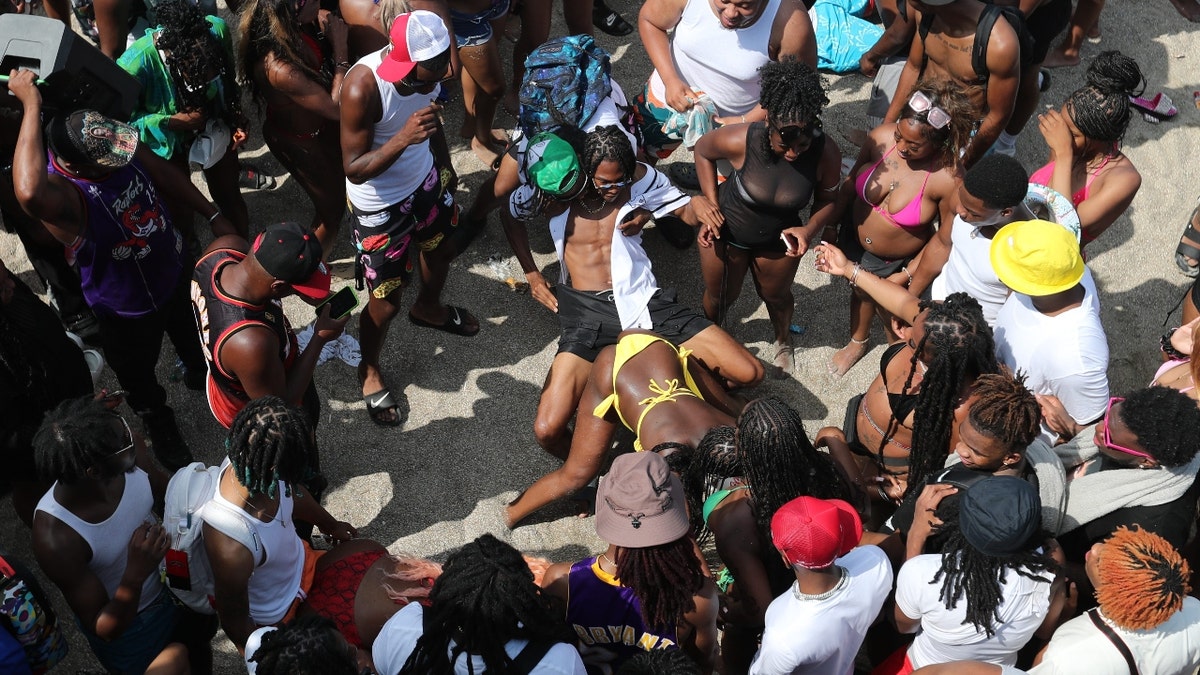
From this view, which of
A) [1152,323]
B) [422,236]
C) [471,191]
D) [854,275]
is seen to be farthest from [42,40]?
[1152,323]

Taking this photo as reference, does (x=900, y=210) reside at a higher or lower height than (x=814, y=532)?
lower

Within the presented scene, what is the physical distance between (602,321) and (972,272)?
1.69 meters

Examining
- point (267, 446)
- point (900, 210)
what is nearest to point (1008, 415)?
point (900, 210)

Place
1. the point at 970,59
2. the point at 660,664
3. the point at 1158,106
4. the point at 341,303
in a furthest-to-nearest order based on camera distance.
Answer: the point at 1158,106, the point at 970,59, the point at 341,303, the point at 660,664

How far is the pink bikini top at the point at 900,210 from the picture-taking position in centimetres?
493

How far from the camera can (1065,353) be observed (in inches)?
155

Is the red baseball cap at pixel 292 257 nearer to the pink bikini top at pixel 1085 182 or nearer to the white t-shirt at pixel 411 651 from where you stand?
the white t-shirt at pixel 411 651

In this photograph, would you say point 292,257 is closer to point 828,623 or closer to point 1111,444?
point 828,623

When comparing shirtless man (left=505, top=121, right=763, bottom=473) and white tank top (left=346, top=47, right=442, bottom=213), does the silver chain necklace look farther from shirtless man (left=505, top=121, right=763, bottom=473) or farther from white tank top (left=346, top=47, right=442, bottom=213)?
white tank top (left=346, top=47, right=442, bottom=213)

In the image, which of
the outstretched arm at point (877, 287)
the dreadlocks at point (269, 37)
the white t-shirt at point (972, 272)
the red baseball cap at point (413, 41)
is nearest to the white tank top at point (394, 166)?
the red baseball cap at point (413, 41)

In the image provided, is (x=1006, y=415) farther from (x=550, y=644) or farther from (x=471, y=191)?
(x=471, y=191)

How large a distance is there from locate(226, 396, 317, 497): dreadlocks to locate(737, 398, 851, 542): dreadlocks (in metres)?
1.53

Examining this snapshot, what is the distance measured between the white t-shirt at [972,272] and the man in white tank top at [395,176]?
2.45 metres

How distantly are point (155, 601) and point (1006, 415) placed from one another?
3017mm
